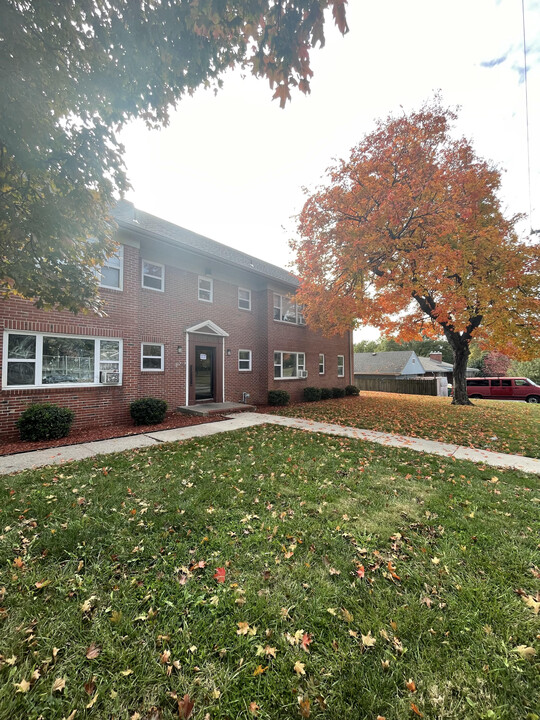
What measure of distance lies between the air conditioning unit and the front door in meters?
3.33

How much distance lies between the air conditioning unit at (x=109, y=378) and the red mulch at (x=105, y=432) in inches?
52.1

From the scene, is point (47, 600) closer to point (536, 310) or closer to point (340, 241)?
point (340, 241)

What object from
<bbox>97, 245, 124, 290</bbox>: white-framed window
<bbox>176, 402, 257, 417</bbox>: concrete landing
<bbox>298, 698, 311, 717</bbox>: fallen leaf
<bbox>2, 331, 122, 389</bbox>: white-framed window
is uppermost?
<bbox>97, 245, 124, 290</bbox>: white-framed window

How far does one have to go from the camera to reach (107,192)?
418 centimetres

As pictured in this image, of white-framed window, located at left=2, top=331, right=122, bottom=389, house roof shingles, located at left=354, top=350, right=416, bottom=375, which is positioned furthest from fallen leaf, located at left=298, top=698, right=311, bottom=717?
house roof shingles, located at left=354, top=350, right=416, bottom=375

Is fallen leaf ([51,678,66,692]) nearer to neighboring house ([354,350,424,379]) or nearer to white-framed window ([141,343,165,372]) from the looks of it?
white-framed window ([141,343,165,372])

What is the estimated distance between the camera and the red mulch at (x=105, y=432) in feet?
21.6

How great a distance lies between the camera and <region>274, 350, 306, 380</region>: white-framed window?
50.9 feet

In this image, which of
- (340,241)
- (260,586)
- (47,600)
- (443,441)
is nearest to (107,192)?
(47,600)

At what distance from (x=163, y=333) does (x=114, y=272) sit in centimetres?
257

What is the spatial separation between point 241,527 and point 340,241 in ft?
36.1

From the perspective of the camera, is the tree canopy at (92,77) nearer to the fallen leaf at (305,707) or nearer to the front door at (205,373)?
the fallen leaf at (305,707)

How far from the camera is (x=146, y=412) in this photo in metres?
9.12

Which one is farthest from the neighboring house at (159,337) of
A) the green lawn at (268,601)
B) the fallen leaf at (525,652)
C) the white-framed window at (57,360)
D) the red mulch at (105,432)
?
the fallen leaf at (525,652)
